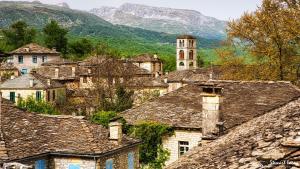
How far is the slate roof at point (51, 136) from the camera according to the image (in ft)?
81.1

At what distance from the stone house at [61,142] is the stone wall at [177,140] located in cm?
165

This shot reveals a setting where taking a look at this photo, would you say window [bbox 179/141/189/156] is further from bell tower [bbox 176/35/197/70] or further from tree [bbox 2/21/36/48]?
tree [bbox 2/21/36/48]

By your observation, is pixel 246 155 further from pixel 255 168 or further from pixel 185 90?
pixel 185 90

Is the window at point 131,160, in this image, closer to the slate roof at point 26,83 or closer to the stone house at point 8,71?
the slate roof at point 26,83

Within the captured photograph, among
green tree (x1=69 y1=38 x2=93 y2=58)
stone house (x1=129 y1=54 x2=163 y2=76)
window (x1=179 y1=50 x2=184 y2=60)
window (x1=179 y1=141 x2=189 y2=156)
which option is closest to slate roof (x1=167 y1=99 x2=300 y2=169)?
window (x1=179 y1=141 x2=189 y2=156)

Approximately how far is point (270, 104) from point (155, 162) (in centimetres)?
644

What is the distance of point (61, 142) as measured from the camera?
26.6 m

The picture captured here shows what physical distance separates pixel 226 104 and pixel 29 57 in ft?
248

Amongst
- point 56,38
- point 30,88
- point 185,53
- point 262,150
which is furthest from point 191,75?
point 262,150

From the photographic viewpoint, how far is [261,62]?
130 feet

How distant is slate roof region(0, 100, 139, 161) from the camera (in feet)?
81.1

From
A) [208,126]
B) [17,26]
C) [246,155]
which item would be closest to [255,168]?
[246,155]

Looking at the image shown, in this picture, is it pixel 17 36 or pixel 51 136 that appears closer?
pixel 51 136

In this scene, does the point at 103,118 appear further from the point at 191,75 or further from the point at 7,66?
the point at 7,66
